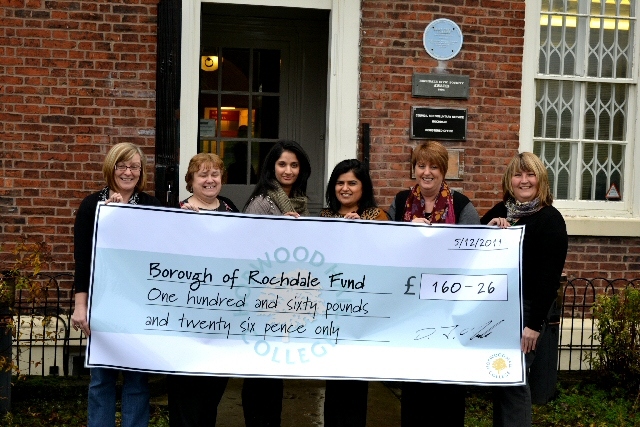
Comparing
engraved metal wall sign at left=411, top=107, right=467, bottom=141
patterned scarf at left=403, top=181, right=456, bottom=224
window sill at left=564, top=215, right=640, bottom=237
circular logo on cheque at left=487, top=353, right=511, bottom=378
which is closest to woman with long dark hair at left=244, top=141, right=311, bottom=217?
patterned scarf at left=403, top=181, right=456, bottom=224

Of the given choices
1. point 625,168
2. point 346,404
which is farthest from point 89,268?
point 625,168

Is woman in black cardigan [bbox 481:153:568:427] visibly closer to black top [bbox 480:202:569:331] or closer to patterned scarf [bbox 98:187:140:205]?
black top [bbox 480:202:569:331]

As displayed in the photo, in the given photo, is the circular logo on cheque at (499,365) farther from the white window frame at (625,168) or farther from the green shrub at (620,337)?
the white window frame at (625,168)

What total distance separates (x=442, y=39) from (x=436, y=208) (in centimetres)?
316

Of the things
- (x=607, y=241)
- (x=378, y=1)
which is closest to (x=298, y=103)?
(x=378, y=1)

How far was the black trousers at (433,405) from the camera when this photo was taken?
4.93 m

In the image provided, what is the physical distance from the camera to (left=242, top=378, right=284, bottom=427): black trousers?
15.6ft

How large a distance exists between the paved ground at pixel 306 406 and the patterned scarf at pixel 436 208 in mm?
1953

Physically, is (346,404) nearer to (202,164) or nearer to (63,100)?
(202,164)

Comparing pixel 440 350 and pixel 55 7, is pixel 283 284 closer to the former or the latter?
pixel 440 350

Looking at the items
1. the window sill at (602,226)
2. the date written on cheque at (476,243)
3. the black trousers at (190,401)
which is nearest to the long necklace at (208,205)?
the black trousers at (190,401)

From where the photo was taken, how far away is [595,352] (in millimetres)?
7582

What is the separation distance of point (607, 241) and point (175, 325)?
4.75m

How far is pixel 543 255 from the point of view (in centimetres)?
465
